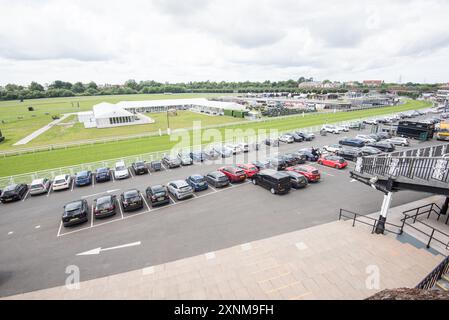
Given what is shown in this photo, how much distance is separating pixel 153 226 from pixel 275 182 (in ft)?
30.4

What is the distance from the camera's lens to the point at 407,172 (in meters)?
11.0

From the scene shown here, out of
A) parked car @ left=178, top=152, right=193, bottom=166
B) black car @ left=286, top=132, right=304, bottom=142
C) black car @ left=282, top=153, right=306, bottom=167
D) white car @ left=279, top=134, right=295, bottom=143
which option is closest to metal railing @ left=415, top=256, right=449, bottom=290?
black car @ left=282, top=153, right=306, bottom=167

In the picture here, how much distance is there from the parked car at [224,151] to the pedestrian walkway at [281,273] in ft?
60.9

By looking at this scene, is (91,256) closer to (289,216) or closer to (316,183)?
(289,216)

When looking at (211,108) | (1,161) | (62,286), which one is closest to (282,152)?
(62,286)

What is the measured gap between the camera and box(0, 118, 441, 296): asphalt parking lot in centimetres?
1100

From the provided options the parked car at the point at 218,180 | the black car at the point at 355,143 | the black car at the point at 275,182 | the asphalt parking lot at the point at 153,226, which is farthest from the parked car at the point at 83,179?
the black car at the point at 355,143

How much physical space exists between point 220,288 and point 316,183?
46.4 feet

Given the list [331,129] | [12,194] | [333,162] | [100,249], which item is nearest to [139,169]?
[12,194]

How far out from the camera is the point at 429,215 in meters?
13.3

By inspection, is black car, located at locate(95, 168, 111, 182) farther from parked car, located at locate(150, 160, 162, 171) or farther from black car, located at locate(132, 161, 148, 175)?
parked car, located at locate(150, 160, 162, 171)

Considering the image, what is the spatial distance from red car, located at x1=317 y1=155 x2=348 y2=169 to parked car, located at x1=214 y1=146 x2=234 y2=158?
11066 millimetres

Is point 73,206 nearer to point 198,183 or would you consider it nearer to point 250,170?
point 198,183

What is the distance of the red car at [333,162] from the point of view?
76.0 ft
